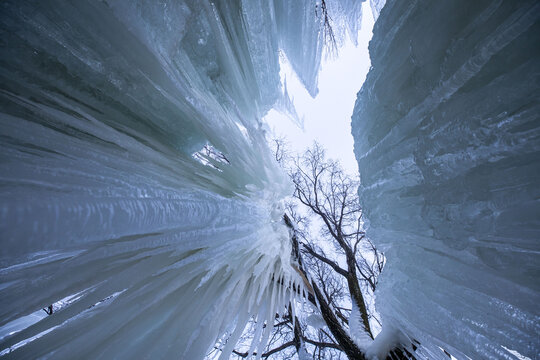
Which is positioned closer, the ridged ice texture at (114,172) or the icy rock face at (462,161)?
the ridged ice texture at (114,172)

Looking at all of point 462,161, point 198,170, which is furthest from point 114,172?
point 462,161

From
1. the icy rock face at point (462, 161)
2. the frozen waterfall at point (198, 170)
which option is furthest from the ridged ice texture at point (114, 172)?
the icy rock face at point (462, 161)

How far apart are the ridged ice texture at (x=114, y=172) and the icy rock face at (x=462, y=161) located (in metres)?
1.01

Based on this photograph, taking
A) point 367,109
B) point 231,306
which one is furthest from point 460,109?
point 231,306

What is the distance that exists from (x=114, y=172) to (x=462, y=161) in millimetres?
1461

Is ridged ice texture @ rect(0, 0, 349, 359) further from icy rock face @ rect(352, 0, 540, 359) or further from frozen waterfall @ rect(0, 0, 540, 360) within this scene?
icy rock face @ rect(352, 0, 540, 359)

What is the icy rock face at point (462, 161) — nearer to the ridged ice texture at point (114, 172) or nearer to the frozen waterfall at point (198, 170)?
the frozen waterfall at point (198, 170)

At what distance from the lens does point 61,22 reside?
67 centimetres

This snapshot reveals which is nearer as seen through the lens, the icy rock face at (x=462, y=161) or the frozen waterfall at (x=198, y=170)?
the frozen waterfall at (x=198, y=170)

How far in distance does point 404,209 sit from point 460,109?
0.65m

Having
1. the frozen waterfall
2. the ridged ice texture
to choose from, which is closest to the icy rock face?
the frozen waterfall

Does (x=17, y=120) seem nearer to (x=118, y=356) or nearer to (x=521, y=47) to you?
(x=118, y=356)

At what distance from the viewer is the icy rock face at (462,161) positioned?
2.43ft

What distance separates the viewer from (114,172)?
2.27ft
